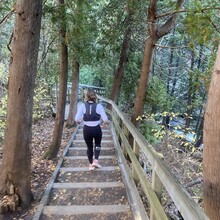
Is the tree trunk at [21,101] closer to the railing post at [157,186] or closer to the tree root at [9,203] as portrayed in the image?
the tree root at [9,203]

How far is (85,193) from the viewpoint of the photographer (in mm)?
5301

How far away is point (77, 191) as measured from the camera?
5379mm

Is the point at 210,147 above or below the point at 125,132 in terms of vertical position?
above

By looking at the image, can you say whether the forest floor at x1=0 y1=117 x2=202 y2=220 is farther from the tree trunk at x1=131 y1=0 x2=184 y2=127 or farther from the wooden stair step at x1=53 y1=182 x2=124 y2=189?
the tree trunk at x1=131 y1=0 x2=184 y2=127

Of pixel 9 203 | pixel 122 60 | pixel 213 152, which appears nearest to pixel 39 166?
pixel 9 203

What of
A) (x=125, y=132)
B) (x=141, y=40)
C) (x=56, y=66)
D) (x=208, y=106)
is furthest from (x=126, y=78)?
(x=208, y=106)

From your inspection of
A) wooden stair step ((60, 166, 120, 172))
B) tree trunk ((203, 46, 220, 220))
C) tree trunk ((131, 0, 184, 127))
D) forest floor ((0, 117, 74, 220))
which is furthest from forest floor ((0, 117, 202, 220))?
tree trunk ((131, 0, 184, 127))

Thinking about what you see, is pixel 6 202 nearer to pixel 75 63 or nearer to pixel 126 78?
pixel 75 63

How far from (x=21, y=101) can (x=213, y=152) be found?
3.31m

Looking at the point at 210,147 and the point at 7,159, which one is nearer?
the point at 210,147

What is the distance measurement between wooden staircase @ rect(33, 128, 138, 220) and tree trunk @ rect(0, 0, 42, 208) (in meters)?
0.58

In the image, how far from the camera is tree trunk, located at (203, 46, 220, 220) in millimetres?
2344

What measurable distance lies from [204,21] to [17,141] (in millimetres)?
3667

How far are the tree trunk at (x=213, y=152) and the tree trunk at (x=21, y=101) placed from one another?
319 cm
